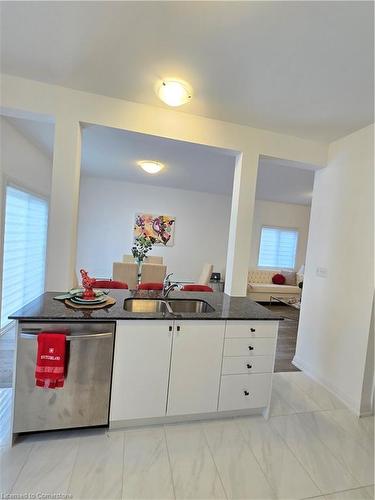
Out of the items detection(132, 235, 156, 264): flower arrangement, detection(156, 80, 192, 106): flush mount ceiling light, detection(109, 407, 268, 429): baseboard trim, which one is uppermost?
detection(156, 80, 192, 106): flush mount ceiling light

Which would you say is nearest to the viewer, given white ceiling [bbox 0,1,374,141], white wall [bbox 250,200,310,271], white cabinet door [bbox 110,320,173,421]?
white ceiling [bbox 0,1,374,141]

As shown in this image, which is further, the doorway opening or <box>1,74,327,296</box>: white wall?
the doorway opening

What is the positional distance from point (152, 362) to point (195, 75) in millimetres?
2122

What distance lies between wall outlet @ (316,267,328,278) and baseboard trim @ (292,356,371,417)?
41.8 inches

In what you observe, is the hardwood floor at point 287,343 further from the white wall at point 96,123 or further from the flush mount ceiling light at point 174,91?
the flush mount ceiling light at point 174,91

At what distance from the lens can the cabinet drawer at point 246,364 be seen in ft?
6.42

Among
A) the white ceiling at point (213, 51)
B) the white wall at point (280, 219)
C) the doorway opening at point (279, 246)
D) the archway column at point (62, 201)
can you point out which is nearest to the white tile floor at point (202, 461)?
the archway column at point (62, 201)

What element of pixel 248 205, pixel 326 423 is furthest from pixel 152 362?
pixel 248 205

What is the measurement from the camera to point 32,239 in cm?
396

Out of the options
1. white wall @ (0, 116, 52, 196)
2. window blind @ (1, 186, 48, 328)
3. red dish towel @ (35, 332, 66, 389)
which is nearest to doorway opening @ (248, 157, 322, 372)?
white wall @ (0, 116, 52, 196)

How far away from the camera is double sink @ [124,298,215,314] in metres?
2.26

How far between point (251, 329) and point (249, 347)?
0.15 metres

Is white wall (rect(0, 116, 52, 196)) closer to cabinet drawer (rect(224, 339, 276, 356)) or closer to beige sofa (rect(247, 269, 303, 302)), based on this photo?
cabinet drawer (rect(224, 339, 276, 356))

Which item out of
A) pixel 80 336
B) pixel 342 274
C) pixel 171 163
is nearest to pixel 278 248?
pixel 171 163
